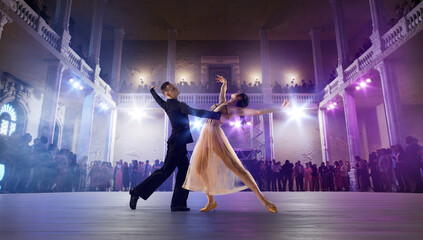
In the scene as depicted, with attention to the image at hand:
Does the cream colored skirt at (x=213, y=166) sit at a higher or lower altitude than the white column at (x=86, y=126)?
lower

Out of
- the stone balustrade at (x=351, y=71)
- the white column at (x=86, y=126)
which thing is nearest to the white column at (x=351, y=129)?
the stone balustrade at (x=351, y=71)

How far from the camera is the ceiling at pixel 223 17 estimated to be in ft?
55.9

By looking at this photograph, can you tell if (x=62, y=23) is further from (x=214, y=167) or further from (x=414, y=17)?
(x=414, y=17)

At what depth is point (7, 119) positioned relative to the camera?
12.1 meters

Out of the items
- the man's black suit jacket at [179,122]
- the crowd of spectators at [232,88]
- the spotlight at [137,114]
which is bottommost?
the man's black suit jacket at [179,122]

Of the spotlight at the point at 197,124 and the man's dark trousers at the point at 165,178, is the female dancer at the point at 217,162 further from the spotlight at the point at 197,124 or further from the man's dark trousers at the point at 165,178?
the spotlight at the point at 197,124

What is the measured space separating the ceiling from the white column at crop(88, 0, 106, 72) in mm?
1314

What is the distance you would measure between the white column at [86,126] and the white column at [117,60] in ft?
Answer: 13.4

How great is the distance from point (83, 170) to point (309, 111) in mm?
14797

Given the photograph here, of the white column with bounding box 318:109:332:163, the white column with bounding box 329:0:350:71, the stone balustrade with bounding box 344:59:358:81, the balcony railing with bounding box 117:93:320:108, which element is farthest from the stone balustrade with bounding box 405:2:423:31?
the white column with bounding box 318:109:332:163

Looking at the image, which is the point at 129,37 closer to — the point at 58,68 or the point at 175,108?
the point at 58,68

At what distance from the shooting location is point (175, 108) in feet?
10.0

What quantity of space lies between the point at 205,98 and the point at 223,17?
5953 mm

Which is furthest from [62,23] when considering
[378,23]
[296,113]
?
[296,113]
